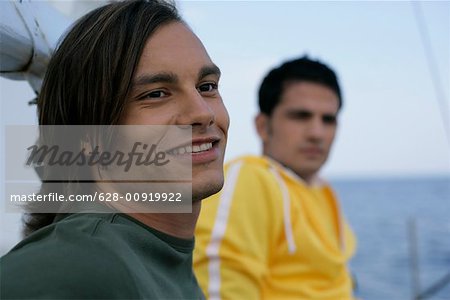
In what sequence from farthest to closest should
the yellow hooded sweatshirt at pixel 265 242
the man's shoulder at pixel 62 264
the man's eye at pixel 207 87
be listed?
the yellow hooded sweatshirt at pixel 265 242, the man's eye at pixel 207 87, the man's shoulder at pixel 62 264

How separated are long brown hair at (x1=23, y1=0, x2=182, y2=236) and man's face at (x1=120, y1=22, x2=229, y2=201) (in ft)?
0.07

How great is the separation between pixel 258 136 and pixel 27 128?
4.07 feet

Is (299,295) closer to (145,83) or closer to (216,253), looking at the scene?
(216,253)

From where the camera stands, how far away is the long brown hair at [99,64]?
1.02 meters

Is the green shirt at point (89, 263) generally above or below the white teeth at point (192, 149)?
below

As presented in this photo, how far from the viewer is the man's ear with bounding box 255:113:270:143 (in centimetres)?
233

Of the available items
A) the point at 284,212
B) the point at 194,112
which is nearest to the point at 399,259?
the point at 284,212

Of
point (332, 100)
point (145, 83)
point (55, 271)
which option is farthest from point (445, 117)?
point (55, 271)

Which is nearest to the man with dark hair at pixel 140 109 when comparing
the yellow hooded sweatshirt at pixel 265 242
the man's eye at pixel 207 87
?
the man's eye at pixel 207 87

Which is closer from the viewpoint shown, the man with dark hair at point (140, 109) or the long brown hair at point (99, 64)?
the man with dark hair at point (140, 109)

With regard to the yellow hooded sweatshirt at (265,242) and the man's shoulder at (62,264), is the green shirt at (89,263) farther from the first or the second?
Answer: the yellow hooded sweatshirt at (265,242)

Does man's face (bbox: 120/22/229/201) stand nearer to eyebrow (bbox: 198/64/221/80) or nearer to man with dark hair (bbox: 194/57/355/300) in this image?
eyebrow (bbox: 198/64/221/80)

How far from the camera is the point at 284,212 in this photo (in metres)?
1.84

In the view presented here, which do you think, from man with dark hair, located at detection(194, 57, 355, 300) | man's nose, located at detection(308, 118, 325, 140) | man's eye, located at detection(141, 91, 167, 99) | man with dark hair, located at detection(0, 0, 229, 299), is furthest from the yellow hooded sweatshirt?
man's eye, located at detection(141, 91, 167, 99)
